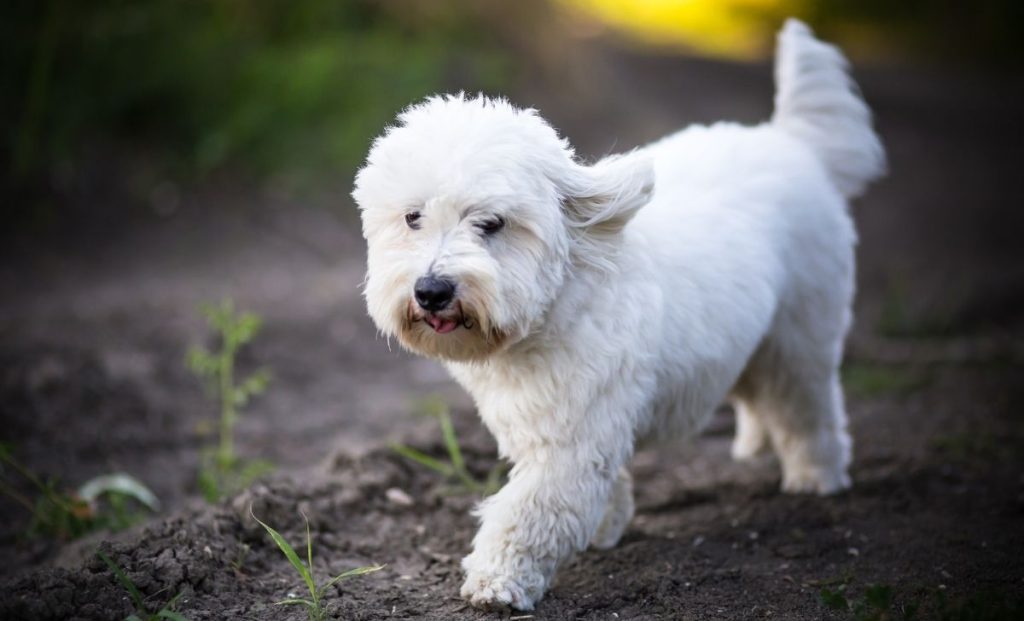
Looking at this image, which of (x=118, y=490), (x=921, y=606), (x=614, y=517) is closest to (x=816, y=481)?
(x=614, y=517)

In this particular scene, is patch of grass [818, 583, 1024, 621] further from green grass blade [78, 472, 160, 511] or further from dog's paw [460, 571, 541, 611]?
green grass blade [78, 472, 160, 511]

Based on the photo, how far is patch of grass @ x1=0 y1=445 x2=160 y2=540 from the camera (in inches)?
169

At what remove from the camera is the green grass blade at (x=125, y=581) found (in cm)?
321

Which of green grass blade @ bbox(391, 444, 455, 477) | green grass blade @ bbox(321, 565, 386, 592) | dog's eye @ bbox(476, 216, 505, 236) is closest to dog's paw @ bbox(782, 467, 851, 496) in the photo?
green grass blade @ bbox(391, 444, 455, 477)

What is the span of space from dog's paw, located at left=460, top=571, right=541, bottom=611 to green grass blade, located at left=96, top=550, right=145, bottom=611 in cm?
108

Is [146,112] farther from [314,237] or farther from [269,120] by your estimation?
[314,237]

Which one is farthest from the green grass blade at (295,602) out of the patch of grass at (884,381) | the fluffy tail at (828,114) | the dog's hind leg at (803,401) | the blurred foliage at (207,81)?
the blurred foliage at (207,81)

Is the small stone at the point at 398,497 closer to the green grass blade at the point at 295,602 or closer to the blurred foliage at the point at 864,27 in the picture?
the green grass blade at the point at 295,602

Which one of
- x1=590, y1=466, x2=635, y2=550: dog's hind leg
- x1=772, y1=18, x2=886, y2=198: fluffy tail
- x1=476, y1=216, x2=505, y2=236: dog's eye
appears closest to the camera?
x1=476, y1=216, x2=505, y2=236: dog's eye

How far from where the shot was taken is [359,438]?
5.83 m

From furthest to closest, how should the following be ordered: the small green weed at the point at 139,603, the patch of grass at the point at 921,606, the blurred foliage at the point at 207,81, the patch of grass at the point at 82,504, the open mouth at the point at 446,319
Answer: the blurred foliage at the point at 207,81 → the patch of grass at the point at 82,504 → the open mouth at the point at 446,319 → the small green weed at the point at 139,603 → the patch of grass at the point at 921,606

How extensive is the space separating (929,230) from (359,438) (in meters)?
6.94

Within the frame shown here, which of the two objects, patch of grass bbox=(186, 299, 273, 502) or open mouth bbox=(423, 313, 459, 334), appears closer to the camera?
open mouth bbox=(423, 313, 459, 334)

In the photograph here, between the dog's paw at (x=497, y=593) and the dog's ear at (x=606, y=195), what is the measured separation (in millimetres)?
1254
